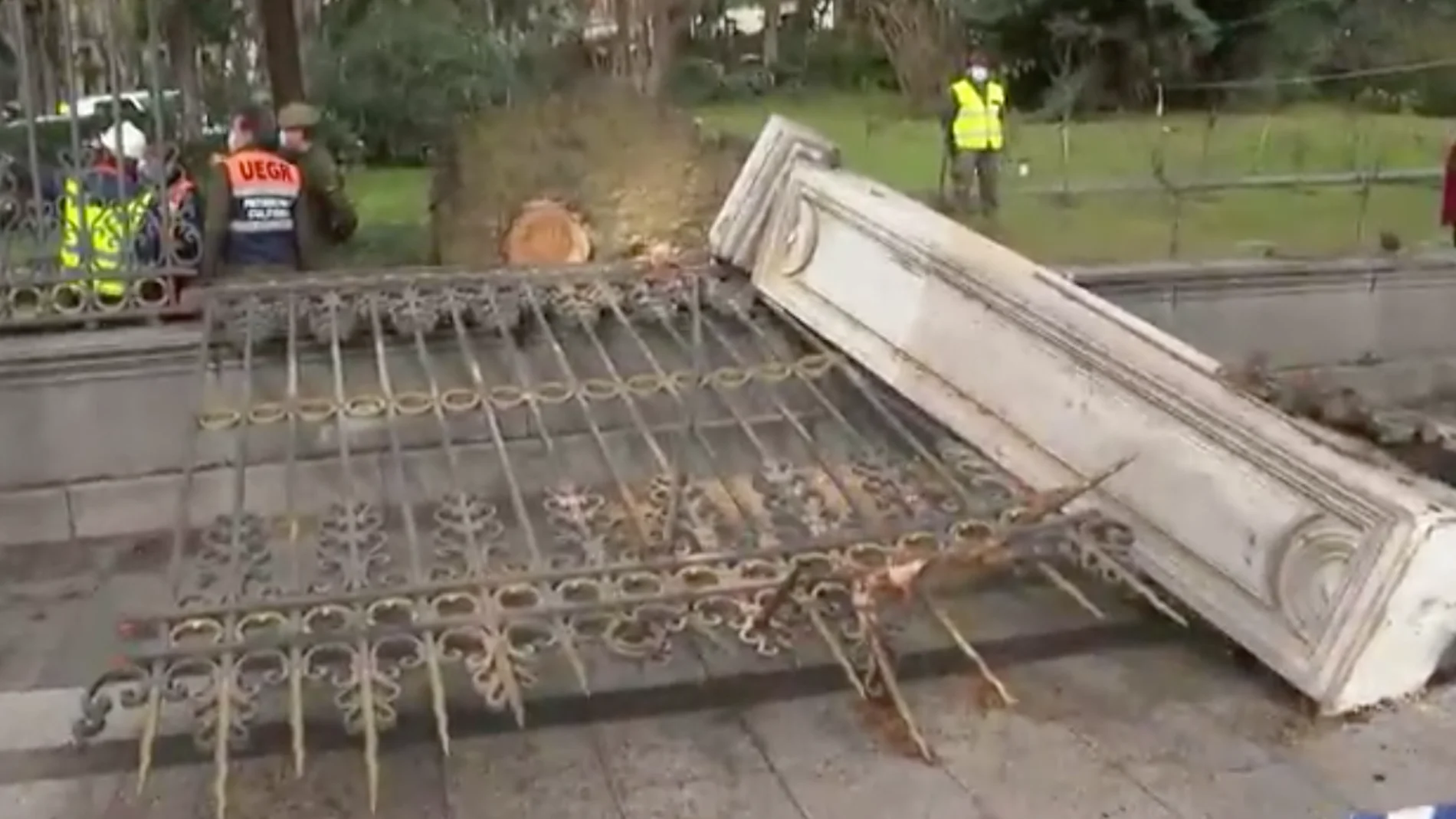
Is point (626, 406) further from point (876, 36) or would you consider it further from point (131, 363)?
point (876, 36)

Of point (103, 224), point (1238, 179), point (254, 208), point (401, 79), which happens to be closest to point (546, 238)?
point (254, 208)

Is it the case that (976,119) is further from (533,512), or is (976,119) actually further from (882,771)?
(882,771)

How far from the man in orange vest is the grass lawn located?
3156mm

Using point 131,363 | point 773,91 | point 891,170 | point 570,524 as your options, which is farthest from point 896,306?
point 773,91

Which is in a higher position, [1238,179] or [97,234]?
[97,234]

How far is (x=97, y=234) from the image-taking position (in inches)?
261

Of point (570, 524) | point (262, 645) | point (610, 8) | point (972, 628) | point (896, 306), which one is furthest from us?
point (610, 8)

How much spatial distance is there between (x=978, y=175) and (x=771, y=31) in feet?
43.5

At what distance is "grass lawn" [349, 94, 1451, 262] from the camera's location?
9734 mm

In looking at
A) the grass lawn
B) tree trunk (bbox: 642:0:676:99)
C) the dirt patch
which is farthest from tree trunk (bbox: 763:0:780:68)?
the dirt patch

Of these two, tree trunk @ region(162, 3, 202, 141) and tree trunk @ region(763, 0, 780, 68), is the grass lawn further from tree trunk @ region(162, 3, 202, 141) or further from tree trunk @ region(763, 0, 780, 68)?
tree trunk @ region(763, 0, 780, 68)

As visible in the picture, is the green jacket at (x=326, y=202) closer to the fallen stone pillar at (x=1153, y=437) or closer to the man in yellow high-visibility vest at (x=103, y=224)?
the man in yellow high-visibility vest at (x=103, y=224)

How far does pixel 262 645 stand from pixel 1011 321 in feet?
8.26

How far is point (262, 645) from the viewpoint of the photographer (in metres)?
3.93
